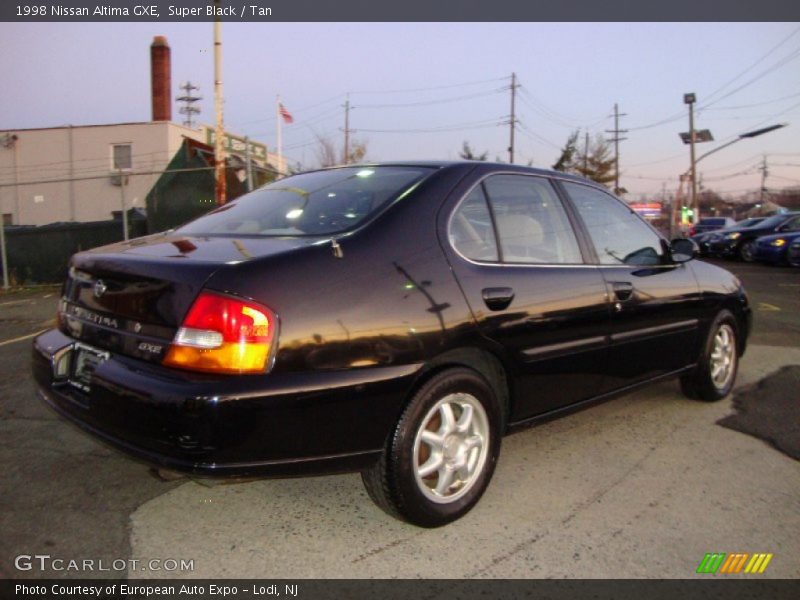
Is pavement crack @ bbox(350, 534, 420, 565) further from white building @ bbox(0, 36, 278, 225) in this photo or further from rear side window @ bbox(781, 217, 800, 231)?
white building @ bbox(0, 36, 278, 225)

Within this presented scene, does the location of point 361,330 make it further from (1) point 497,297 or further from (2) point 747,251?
(2) point 747,251

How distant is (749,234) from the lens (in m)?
18.9

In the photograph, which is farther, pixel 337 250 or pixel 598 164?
pixel 598 164

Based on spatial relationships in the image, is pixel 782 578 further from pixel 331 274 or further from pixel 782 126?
pixel 782 126

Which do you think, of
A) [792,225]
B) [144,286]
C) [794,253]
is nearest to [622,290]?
[144,286]

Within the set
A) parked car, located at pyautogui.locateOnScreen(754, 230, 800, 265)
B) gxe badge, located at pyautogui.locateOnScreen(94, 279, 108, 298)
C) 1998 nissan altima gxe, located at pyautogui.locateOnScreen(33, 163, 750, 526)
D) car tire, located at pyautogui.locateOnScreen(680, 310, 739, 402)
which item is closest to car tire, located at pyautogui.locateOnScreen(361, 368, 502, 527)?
1998 nissan altima gxe, located at pyautogui.locateOnScreen(33, 163, 750, 526)

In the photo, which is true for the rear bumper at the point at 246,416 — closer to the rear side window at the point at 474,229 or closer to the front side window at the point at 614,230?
the rear side window at the point at 474,229

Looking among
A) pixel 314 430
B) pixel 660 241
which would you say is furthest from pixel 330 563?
pixel 660 241

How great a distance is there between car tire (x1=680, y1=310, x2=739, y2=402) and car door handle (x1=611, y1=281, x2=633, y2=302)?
113 cm

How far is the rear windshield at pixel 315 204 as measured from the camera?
2.68 m

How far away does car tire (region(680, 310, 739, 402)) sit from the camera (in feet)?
14.1

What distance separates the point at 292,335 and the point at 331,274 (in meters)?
0.28

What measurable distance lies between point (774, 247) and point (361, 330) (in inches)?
697

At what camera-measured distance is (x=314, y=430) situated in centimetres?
221
